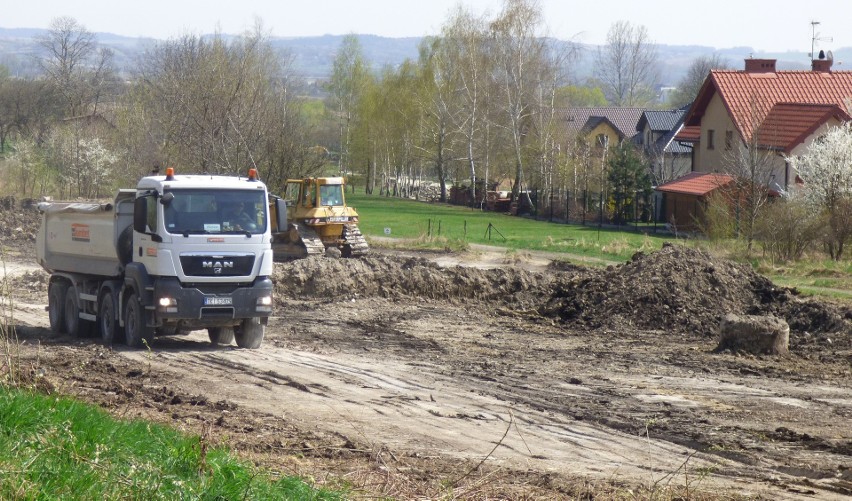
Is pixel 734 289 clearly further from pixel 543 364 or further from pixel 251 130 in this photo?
pixel 251 130

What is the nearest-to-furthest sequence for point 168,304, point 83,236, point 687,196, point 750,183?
point 168,304
point 83,236
point 750,183
point 687,196

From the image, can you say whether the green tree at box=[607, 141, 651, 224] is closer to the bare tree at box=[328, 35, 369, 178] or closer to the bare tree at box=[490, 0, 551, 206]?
the bare tree at box=[490, 0, 551, 206]

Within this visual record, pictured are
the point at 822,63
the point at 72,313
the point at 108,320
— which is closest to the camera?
the point at 108,320

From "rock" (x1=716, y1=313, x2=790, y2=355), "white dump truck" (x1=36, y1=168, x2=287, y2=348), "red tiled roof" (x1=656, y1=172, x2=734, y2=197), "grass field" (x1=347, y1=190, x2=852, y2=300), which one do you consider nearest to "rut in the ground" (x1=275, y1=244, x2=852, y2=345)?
"rock" (x1=716, y1=313, x2=790, y2=355)

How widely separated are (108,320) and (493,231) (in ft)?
110

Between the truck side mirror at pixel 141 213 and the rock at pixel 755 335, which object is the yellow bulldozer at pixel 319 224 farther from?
the rock at pixel 755 335

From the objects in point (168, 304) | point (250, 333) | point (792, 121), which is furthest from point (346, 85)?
point (168, 304)

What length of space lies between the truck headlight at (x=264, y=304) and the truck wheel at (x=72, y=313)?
394 cm

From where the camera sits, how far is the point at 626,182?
5525cm

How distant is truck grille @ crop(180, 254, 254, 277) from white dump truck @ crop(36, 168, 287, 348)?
0.6 inches

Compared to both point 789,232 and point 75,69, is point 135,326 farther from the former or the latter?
point 75,69

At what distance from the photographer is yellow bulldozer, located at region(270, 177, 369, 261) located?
31422 millimetres

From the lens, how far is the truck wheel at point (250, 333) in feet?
56.0

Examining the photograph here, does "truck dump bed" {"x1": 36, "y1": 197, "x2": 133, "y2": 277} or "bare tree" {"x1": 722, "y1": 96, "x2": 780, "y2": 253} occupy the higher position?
"bare tree" {"x1": 722, "y1": 96, "x2": 780, "y2": 253}
